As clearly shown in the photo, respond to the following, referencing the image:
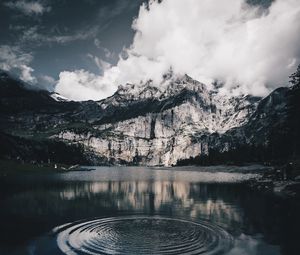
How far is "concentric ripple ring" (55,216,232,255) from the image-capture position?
27.4 metres

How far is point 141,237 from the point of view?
3238cm

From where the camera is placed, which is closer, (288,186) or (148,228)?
(148,228)

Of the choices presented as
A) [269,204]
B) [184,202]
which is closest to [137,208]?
[184,202]

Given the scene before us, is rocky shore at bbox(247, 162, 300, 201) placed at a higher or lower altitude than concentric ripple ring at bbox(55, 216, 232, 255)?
higher

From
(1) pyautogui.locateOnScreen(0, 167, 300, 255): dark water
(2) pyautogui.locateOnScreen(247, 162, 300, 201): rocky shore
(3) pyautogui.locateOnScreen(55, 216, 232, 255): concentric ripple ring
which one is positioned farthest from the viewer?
(2) pyautogui.locateOnScreen(247, 162, 300, 201): rocky shore

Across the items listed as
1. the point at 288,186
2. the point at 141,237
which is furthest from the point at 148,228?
the point at 288,186

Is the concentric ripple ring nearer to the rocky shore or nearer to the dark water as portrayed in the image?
the dark water

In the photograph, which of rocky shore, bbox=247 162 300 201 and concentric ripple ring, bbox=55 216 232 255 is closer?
concentric ripple ring, bbox=55 216 232 255

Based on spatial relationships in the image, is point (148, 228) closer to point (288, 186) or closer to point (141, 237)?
point (141, 237)

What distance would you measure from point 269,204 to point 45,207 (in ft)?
118

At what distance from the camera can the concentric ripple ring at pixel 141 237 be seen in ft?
89.9

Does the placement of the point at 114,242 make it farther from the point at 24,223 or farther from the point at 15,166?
the point at 15,166

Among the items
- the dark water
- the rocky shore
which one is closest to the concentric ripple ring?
the dark water

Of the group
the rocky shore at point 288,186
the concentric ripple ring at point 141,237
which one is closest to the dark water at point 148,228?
the concentric ripple ring at point 141,237
